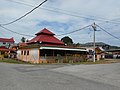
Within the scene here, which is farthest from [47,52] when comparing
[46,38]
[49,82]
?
[49,82]

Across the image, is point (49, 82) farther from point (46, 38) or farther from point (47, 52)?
point (46, 38)

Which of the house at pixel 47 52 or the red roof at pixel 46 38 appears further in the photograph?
the red roof at pixel 46 38

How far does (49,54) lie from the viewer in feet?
127

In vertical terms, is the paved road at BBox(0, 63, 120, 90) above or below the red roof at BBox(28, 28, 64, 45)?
below

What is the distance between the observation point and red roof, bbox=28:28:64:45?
146ft

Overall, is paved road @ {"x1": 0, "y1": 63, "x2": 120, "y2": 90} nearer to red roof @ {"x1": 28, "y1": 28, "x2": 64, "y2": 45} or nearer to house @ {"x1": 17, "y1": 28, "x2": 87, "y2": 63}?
house @ {"x1": 17, "y1": 28, "x2": 87, "y2": 63}

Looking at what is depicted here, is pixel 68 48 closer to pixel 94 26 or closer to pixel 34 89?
pixel 94 26

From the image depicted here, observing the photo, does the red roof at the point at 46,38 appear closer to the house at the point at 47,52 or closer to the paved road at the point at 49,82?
the house at the point at 47,52

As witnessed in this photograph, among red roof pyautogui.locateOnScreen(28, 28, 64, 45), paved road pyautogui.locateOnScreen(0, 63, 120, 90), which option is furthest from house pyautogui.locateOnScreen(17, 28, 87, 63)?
paved road pyautogui.locateOnScreen(0, 63, 120, 90)

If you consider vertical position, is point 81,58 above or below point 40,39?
below

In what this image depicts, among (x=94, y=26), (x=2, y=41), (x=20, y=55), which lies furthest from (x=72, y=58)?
(x=2, y=41)

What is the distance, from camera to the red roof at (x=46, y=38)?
146ft

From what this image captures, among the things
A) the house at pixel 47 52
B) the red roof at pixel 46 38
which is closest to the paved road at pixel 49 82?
the house at pixel 47 52

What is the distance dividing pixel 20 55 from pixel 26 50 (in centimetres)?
398
